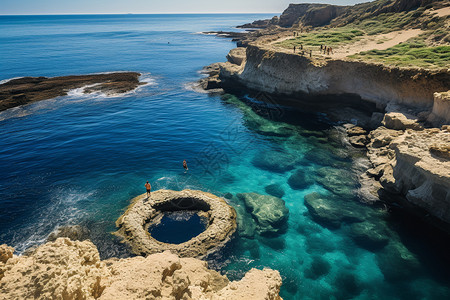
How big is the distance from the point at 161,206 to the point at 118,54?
8866 cm

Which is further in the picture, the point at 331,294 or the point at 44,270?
the point at 331,294

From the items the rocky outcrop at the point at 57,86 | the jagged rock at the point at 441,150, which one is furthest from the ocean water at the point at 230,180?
the jagged rock at the point at 441,150

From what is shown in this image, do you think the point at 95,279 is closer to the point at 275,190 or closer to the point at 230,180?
the point at 230,180

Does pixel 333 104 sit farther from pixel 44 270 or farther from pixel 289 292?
pixel 44 270

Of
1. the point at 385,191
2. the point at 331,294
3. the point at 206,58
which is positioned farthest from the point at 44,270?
the point at 206,58

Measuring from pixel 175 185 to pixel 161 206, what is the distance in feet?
12.7

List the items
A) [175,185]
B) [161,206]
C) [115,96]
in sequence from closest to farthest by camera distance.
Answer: [161,206]
[175,185]
[115,96]

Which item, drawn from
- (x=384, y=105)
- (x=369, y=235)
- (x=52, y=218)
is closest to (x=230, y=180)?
(x=369, y=235)

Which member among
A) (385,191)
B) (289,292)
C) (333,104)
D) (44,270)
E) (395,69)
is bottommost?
(289,292)

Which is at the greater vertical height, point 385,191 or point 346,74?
point 346,74

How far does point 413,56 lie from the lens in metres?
34.3

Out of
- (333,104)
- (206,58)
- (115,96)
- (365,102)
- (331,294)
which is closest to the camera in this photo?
(331,294)

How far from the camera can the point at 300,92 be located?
4122cm

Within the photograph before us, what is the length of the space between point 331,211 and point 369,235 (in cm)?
318
